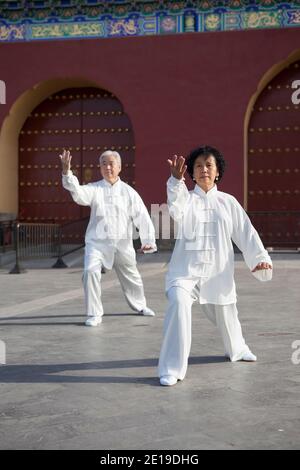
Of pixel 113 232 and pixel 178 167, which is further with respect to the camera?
pixel 113 232

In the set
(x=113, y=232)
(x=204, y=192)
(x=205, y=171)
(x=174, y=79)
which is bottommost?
(x=113, y=232)

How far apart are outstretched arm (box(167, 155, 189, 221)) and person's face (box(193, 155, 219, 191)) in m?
0.17

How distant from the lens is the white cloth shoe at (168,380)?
14.0ft

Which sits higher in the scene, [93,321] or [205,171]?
[205,171]

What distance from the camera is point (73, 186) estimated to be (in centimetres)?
669

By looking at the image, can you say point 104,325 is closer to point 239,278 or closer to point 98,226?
point 98,226

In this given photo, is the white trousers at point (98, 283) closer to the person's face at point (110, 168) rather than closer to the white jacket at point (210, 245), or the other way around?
the person's face at point (110, 168)

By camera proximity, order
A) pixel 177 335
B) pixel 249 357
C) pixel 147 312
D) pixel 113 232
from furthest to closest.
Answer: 1. pixel 147 312
2. pixel 113 232
3. pixel 249 357
4. pixel 177 335

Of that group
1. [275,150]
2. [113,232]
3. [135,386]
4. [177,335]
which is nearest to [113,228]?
[113,232]

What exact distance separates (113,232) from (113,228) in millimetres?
47

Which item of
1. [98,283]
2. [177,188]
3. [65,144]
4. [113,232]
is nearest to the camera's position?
[177,188]

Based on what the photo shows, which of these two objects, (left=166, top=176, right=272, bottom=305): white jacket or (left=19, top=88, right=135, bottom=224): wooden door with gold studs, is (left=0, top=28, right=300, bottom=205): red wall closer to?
(left=19, top=88, right=135, bottom=224): wooden door with gold studs

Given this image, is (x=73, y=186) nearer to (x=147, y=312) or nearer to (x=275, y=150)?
(x=147, y=312)

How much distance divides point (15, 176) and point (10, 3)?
399cm
